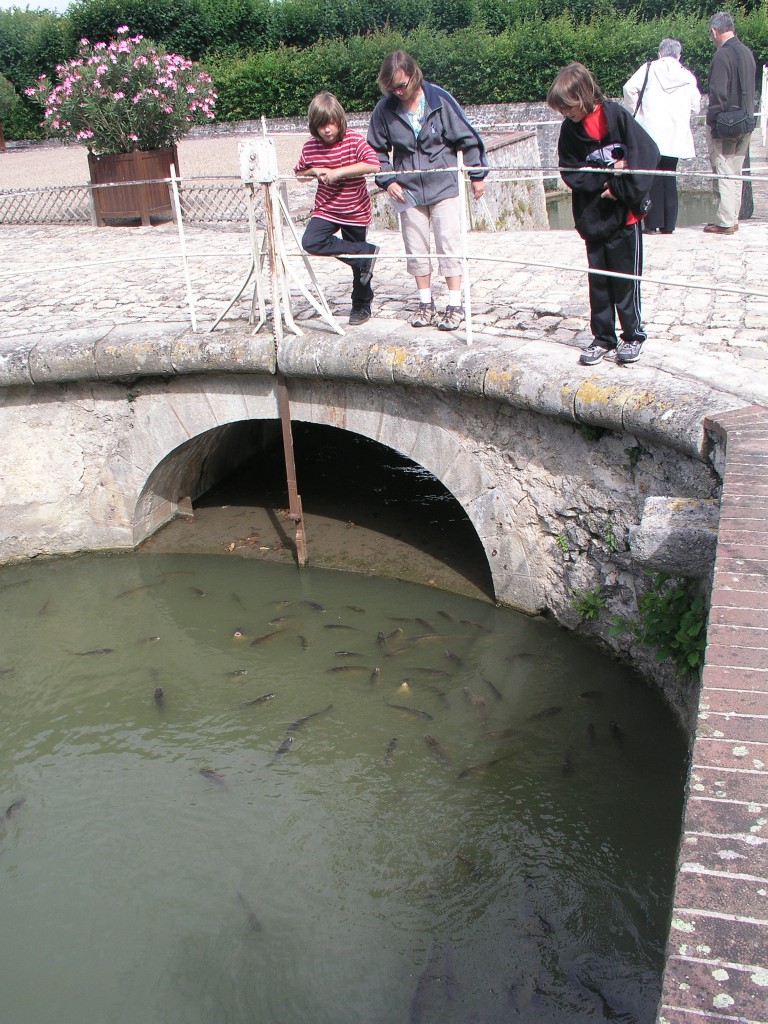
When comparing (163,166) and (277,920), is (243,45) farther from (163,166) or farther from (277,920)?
(277,920)

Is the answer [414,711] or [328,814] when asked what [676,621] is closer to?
[414,711]

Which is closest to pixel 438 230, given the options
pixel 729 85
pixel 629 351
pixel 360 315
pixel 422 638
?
pixel 360 315

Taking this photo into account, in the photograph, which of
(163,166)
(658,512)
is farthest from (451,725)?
(163,166)

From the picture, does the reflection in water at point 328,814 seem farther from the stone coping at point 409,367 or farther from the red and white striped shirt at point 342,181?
the red and white striped shirt at point 342,181

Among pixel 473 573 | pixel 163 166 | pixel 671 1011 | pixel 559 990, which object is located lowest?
pixel 559 990

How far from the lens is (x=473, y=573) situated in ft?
24.4

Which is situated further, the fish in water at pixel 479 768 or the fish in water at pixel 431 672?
the fish in water at pixel 431 672

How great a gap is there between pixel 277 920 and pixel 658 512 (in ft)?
8.70

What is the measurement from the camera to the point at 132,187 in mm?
11766

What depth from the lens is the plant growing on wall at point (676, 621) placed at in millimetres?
5156

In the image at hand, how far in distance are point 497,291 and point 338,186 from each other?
5.72 feet

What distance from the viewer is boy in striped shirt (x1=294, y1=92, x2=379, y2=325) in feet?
21.0

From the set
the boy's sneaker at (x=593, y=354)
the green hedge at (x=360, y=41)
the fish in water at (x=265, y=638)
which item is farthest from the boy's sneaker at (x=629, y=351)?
the green hedge at (x=360, y=41)

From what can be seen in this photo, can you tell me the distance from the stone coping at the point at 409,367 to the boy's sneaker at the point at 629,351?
8 centimetres
